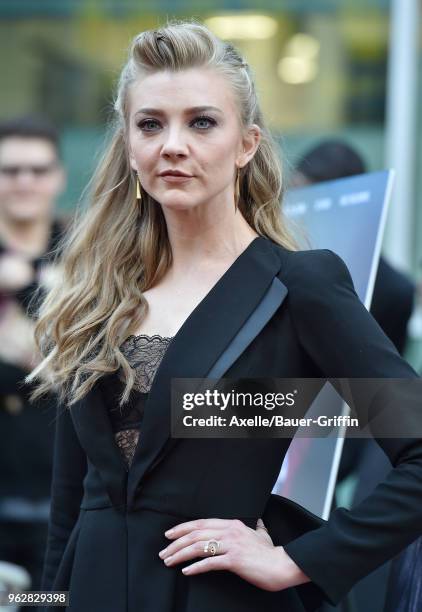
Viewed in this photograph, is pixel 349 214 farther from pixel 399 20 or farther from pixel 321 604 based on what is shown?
pixel 399 20

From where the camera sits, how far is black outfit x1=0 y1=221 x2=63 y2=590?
4492 mm

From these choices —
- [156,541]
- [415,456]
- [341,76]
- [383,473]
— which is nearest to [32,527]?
[383,473]

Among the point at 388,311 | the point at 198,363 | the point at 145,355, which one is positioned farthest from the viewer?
the point at 388,311

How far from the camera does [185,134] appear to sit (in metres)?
2.41

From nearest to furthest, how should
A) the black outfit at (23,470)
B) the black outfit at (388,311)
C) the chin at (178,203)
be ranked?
the chin at (178,203)
the black outfit at (388,311)
the black outfit at (23,470)

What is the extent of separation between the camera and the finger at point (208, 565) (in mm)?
2236

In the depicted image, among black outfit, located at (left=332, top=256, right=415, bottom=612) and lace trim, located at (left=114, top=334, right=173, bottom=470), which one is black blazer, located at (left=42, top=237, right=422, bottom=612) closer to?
lace trim, located at (left=114, top=334, right=173, bottom=470)

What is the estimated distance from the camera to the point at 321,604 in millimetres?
2428

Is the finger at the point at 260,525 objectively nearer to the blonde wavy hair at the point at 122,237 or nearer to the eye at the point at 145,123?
the blonde wavy hair at the point at 122,237

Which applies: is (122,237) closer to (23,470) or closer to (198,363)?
(198,363)

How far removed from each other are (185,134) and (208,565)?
2.86ft

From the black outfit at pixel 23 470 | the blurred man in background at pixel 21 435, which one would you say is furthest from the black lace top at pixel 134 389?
the black outfit at pixel 23 470

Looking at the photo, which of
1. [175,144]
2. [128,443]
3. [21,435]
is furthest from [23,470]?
[175,144]

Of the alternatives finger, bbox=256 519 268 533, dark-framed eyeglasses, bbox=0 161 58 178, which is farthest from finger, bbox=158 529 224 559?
dark-framed eyeglasses, bbox=0 161 58 178
